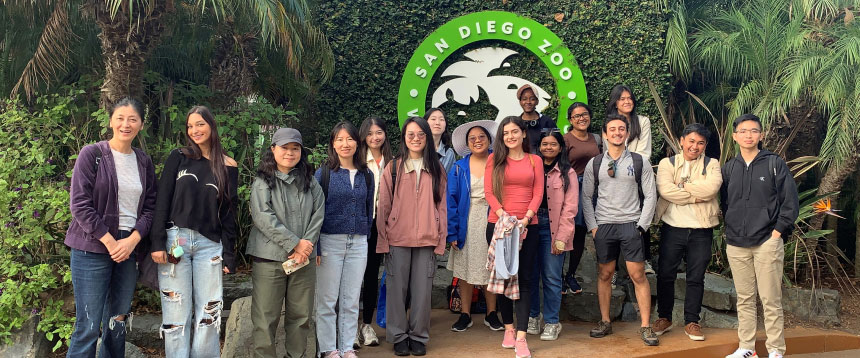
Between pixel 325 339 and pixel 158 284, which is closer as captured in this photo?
pixel 158 284

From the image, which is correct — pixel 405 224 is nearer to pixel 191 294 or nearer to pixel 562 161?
pixel 562 161

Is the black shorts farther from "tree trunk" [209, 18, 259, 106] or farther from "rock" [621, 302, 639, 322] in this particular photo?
"tree trunk" [209, 18, 259, 106]

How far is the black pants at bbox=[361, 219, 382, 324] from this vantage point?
503 centimetres

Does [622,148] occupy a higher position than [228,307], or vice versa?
[622,148]

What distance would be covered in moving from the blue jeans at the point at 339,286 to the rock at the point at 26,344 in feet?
7.18

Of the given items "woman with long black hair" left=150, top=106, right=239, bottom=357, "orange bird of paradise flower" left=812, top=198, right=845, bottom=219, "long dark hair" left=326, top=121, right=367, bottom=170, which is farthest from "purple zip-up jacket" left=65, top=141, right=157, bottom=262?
"orange bird of paradise flower" left=812, top=198, right=845, bottom=219

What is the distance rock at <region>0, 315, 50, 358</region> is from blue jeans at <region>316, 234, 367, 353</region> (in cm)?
219

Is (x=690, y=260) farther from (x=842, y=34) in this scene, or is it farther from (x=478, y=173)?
(x=842, y=34)

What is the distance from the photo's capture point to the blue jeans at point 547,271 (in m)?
5.15

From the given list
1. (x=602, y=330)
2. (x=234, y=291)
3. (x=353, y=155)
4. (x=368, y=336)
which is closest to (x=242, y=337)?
(x=368, y=336)

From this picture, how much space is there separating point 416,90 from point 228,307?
350 cm

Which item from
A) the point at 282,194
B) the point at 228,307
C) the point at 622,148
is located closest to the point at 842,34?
the point at 622,148

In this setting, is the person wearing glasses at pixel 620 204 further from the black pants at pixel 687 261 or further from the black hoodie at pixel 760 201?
the black hoodie at pixel 760 201

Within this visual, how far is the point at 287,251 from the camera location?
4254 mm
